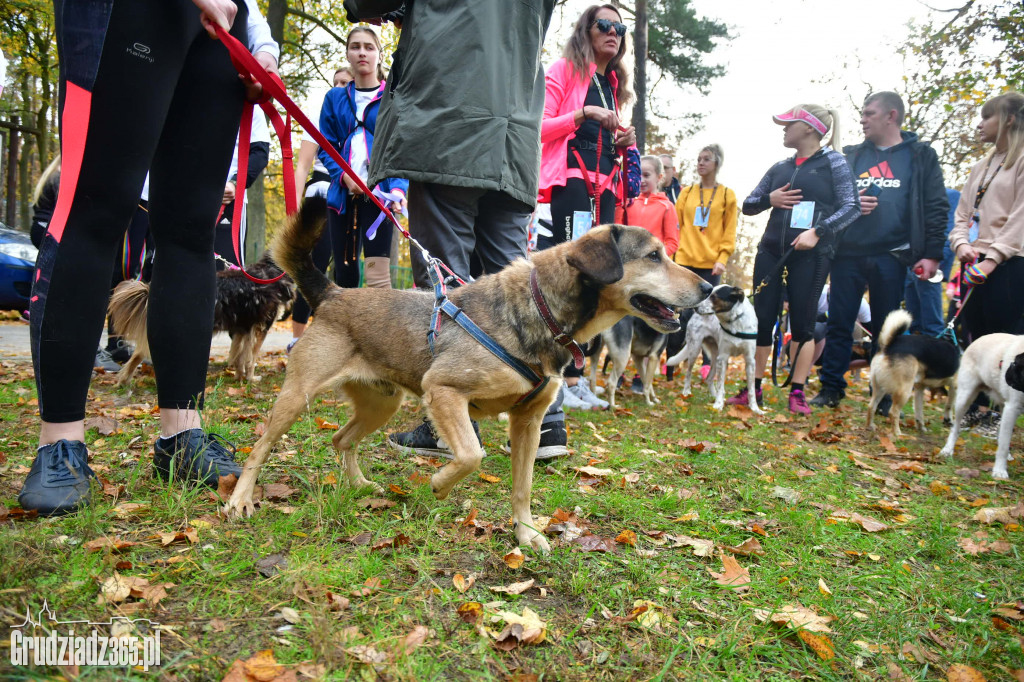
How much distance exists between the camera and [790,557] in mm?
2834

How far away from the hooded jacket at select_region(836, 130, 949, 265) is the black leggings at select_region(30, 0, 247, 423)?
6883mm

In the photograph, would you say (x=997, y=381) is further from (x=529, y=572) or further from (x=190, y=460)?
(x=190, y=460)

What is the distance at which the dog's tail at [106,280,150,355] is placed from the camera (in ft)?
17.1

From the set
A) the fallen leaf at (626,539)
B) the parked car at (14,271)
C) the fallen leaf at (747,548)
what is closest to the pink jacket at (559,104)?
the fallen leaf at (626,539)

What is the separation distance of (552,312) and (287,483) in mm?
1727

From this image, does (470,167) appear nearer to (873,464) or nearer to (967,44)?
(873,464)

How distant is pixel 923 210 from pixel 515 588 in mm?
7384

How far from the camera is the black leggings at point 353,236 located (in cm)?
546

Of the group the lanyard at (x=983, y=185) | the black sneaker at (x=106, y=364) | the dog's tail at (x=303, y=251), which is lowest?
the black sneaker at (x=106, y=364)

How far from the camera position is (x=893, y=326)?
22.9ft

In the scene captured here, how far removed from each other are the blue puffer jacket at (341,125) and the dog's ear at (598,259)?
3.00m

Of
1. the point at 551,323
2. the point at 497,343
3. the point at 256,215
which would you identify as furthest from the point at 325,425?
the point at 256,215

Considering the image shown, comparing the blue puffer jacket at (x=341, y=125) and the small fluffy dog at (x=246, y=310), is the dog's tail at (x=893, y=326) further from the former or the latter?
the small fluffy dog at (x=246, y=310)

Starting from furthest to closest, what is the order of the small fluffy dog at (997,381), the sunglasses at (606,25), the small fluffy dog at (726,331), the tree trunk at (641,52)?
the tree trunk at (641,52) < the small fluffy dog at (726,331) < the sunglasses at (606,25) < the small fluffy dog at (997,381)
